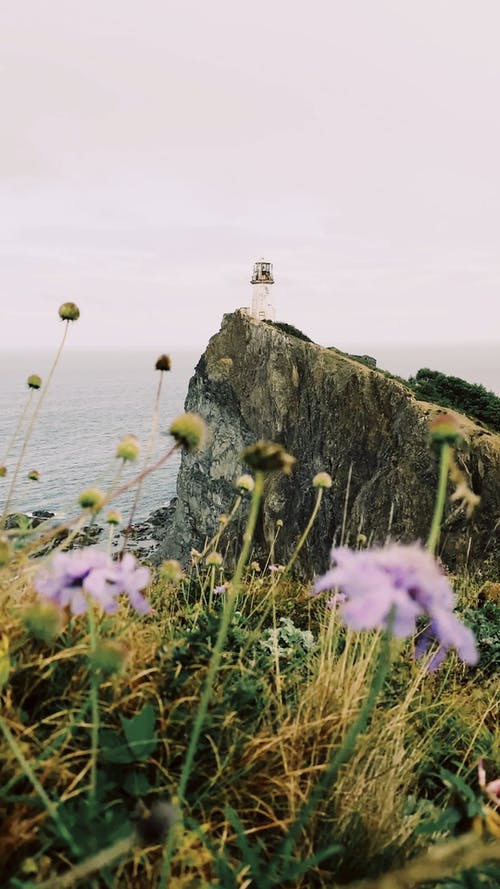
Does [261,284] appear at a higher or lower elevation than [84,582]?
higher

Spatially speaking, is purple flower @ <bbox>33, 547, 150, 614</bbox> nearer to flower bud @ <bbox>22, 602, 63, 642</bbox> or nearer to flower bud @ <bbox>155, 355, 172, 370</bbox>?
flower bud @ <bbox>22, 602, 63, 642</bbox>

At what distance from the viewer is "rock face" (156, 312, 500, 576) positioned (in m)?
16.6

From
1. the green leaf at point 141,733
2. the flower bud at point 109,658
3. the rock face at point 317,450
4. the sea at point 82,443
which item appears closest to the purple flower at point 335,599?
the green leaf at point 141,733

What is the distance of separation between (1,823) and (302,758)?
857 mm

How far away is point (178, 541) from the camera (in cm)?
3303

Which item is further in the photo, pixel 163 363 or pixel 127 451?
pixel 163 363

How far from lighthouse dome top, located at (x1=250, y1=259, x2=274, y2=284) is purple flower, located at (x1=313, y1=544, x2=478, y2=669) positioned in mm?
41525

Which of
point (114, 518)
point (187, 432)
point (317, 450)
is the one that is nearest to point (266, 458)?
point (187, 432)

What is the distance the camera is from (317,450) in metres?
25.0

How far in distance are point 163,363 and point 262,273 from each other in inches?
1615

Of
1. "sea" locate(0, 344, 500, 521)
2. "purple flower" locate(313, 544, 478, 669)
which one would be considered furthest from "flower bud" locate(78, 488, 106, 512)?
"sea" locate(0, 344, 500, 521)

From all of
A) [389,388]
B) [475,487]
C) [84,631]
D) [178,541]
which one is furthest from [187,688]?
[178,541]

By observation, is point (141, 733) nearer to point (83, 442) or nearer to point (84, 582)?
point (84, 582)

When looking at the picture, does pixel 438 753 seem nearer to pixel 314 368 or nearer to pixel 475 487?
pixel 475 487
